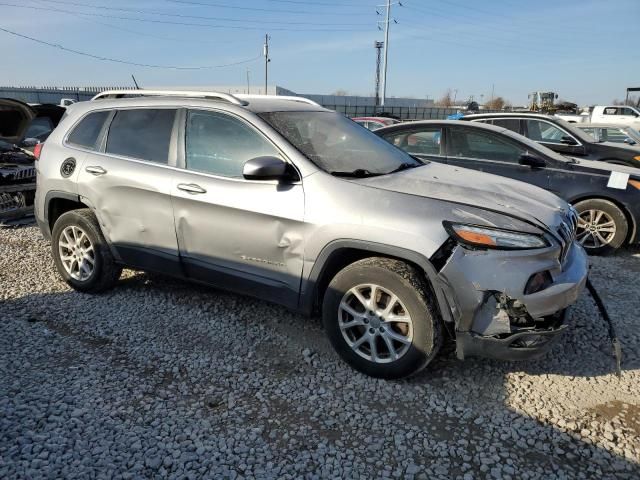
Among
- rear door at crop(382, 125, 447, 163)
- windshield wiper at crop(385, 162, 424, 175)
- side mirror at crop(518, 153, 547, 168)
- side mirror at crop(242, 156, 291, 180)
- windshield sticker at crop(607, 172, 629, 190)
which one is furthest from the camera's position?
rear door at crop(382, 125, 447, 163)

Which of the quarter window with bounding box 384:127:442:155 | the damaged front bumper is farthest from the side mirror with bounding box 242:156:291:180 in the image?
the quarter window with bounding box 384:127:442:155

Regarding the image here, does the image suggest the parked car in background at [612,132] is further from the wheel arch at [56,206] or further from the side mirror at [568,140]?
the wheel arch at [56,206]

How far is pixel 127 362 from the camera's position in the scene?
10.8ft

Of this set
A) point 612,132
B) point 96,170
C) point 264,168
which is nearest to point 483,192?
point 264,168

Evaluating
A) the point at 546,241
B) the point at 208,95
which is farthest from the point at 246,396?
the point at 208,95

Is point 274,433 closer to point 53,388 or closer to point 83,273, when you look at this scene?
point 53,388

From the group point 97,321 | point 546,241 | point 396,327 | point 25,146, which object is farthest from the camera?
point 25,146

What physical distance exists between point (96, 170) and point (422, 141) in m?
4.19

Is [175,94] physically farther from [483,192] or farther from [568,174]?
[568,174]

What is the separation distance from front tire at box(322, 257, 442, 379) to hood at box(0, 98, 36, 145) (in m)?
6.64

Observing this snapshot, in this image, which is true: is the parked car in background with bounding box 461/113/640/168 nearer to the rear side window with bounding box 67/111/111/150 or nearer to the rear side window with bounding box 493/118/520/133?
the rear side window with bounding box 493/118/520/133

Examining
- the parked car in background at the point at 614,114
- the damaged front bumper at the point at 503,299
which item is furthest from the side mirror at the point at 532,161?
the parked car in background at the point at 614,114

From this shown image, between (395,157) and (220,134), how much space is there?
→ 1439mm

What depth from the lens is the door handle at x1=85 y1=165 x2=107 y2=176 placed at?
13.3ft
